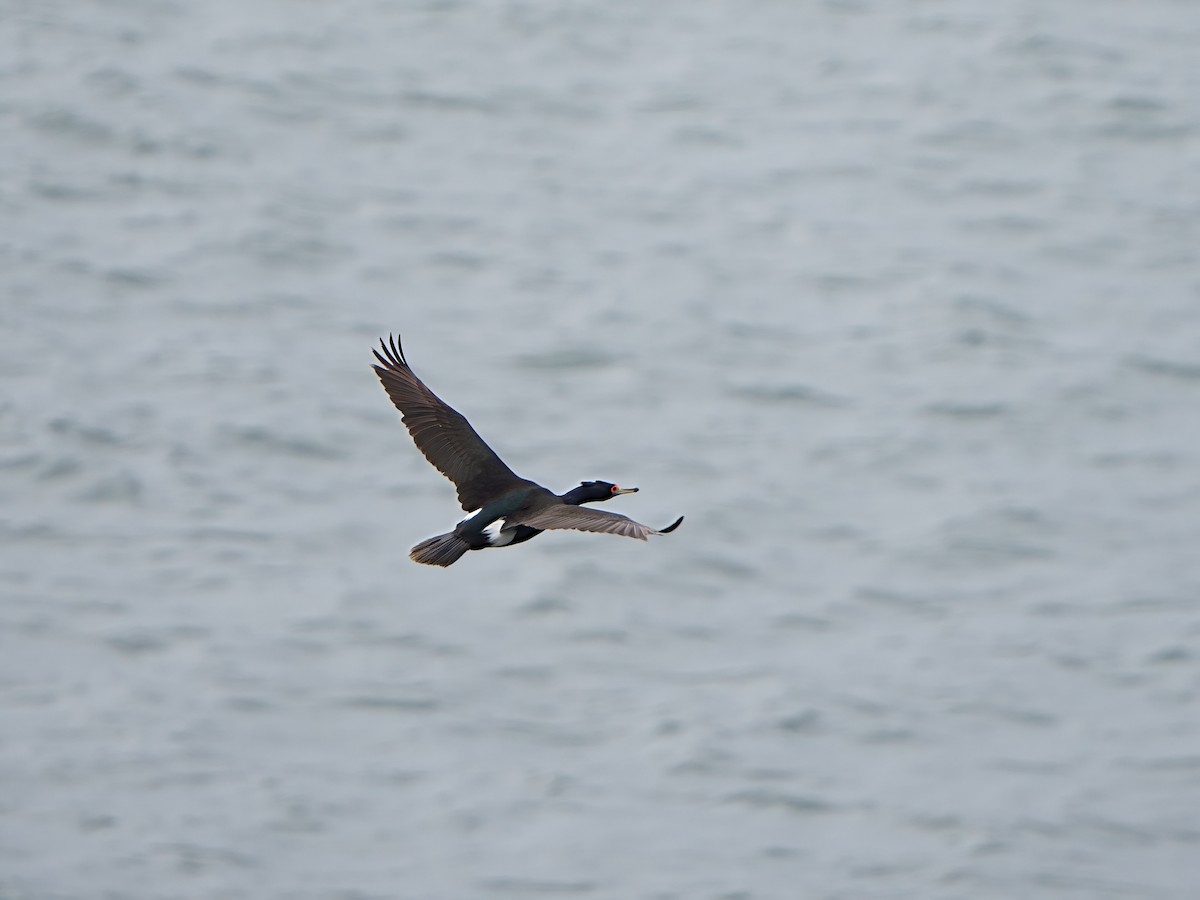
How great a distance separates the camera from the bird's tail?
9250 mm

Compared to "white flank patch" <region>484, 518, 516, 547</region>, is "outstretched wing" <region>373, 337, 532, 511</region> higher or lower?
higher

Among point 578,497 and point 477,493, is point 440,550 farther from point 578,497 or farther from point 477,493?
point 578,497

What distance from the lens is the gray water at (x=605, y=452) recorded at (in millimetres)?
17625

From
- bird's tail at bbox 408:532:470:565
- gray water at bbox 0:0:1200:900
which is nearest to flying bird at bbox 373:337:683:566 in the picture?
bird's tail at bbox 408:532:470:565

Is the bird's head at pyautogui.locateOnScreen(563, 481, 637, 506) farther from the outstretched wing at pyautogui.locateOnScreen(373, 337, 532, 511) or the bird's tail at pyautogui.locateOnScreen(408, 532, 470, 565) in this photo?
the bird's tail at pyautogui.locateOnScreen(408, 532, 470, 565)

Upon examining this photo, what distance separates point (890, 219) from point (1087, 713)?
1100cm

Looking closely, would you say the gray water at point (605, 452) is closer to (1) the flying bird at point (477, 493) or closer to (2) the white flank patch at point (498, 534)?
(1) the flying bird at point (477, 493)

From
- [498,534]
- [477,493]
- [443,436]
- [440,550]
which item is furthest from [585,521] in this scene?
[443,436]

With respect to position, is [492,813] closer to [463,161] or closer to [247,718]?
[247,718]

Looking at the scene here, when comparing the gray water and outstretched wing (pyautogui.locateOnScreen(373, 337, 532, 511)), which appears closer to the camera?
outstretched wing (pyautogui.locateOnScreen(373, 337, 532, 511))

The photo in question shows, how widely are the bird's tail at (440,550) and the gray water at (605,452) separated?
788 centimetres

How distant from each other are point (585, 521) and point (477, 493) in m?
1.21

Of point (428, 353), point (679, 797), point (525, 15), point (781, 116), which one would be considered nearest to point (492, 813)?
point (679, 797)

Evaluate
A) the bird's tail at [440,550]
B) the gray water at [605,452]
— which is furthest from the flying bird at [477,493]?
the gray water at [605,452]
